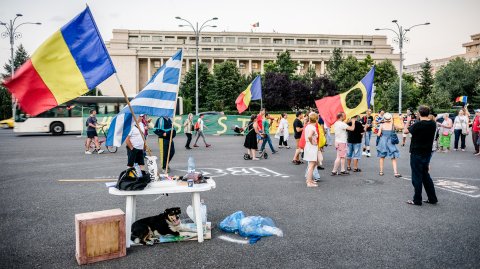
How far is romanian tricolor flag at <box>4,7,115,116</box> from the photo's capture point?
15.6 ft

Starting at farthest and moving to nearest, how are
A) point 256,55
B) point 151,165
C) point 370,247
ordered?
point 256,55
point 151,165
point 370,247

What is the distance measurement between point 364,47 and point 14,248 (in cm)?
11879

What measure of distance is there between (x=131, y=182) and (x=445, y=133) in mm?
16455

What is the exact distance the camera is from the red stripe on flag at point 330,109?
36.9 feet

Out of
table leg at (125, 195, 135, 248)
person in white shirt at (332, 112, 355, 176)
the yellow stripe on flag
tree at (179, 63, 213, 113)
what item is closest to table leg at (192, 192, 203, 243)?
table leg at (125, 195, 135, 248)

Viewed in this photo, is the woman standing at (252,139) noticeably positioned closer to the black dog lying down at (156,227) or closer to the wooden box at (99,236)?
the black dog lying down at (156,227)

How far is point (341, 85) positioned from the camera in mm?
59531

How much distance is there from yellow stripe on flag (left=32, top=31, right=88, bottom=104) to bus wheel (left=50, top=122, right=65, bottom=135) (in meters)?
26.7

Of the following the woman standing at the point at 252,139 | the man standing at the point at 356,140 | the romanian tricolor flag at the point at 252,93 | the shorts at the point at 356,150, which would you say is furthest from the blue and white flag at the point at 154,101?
the romanian tricolor flag at the point at 252,93

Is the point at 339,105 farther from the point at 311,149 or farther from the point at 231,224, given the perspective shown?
the point at 231,224

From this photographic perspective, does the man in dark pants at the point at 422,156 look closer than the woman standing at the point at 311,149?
Yes

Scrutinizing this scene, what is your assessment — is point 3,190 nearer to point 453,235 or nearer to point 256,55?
point 453,235

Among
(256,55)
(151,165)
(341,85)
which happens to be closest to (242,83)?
(341,85)

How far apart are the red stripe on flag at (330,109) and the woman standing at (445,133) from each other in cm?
841
